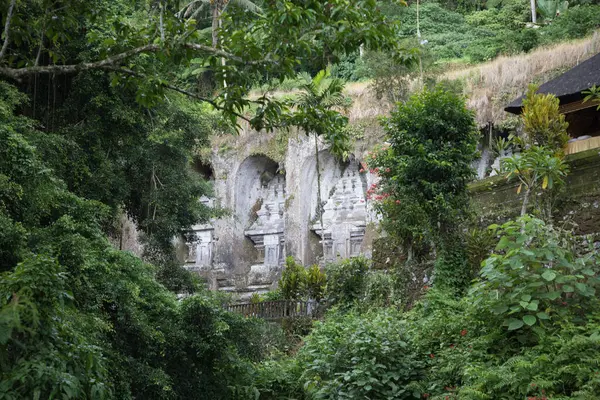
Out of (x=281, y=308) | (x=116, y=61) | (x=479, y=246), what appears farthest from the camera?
(x=281, y=308)

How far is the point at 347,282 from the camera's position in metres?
13.4

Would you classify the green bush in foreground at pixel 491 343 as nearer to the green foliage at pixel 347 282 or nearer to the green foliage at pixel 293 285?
the green foliage at pixel 347 282

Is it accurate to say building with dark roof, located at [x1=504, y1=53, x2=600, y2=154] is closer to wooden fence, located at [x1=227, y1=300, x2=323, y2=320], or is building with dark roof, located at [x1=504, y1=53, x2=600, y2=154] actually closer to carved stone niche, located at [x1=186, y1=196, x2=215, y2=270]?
wooden fence, located at [x1=227, y1=300, x2=323, y2=320]

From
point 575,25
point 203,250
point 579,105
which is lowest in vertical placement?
point 203,250

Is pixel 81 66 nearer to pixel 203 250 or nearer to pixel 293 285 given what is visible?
pixel 293 285

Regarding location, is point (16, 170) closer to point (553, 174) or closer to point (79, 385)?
point (79, 385)

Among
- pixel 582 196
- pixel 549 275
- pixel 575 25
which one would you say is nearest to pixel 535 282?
pixel 549 275

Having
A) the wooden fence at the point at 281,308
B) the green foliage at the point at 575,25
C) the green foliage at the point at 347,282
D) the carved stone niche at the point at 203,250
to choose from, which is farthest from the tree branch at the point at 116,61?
the green foliage at the point at 575,25

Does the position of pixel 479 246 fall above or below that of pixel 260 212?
below

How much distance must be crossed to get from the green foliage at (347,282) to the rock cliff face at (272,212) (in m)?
8.32

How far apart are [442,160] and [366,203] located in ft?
35.9

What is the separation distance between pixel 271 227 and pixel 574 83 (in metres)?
13.8

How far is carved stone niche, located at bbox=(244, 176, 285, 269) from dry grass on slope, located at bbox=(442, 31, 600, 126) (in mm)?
6702

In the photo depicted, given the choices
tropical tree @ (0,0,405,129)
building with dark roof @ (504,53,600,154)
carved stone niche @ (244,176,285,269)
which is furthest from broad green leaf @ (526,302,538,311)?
carved stone niche @ (244,176,285,269)
